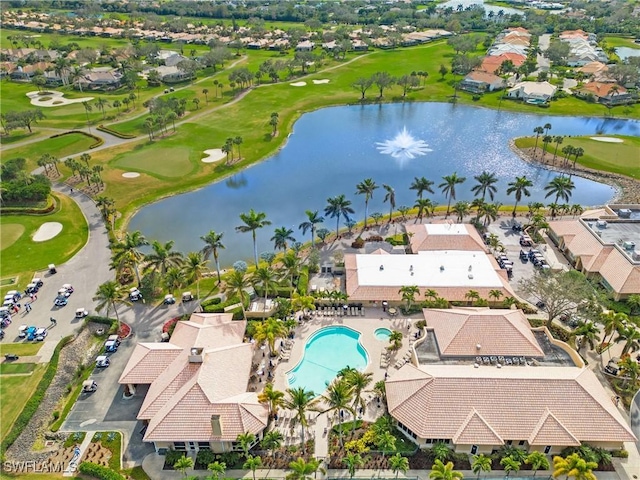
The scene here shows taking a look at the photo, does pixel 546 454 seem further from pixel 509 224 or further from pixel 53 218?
pixel 53 218

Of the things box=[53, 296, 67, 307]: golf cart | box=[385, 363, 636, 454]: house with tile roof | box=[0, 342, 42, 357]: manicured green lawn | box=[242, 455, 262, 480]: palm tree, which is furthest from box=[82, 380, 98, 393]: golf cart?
box=[385, 363, 636, 454]: house with tile roof

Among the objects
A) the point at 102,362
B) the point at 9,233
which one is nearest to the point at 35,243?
the point at 9,233

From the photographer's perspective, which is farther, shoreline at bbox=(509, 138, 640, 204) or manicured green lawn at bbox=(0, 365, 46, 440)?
shoreline at bbox=(509, 138, 640, 204)

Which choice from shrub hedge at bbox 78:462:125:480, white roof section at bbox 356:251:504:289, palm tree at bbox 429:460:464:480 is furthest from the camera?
white roof section at bbox 356:251:504:289

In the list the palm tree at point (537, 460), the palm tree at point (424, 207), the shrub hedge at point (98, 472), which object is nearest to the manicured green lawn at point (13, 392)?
the shrub hedge at point (98, 472)

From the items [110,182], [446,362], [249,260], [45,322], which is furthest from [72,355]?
[110,182]

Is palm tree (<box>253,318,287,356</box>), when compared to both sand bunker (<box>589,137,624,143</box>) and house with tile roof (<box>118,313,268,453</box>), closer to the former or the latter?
house with tile roof (<box>118,313,268,453</box>)

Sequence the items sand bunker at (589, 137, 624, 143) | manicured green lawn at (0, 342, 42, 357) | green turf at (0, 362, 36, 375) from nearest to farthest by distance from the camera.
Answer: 1. green turf at (0, 362, 36, 375)
2. manicured green lawn at (0, 342, 42, 357)
3. sand bunker at (589, 137, 624, 143)
